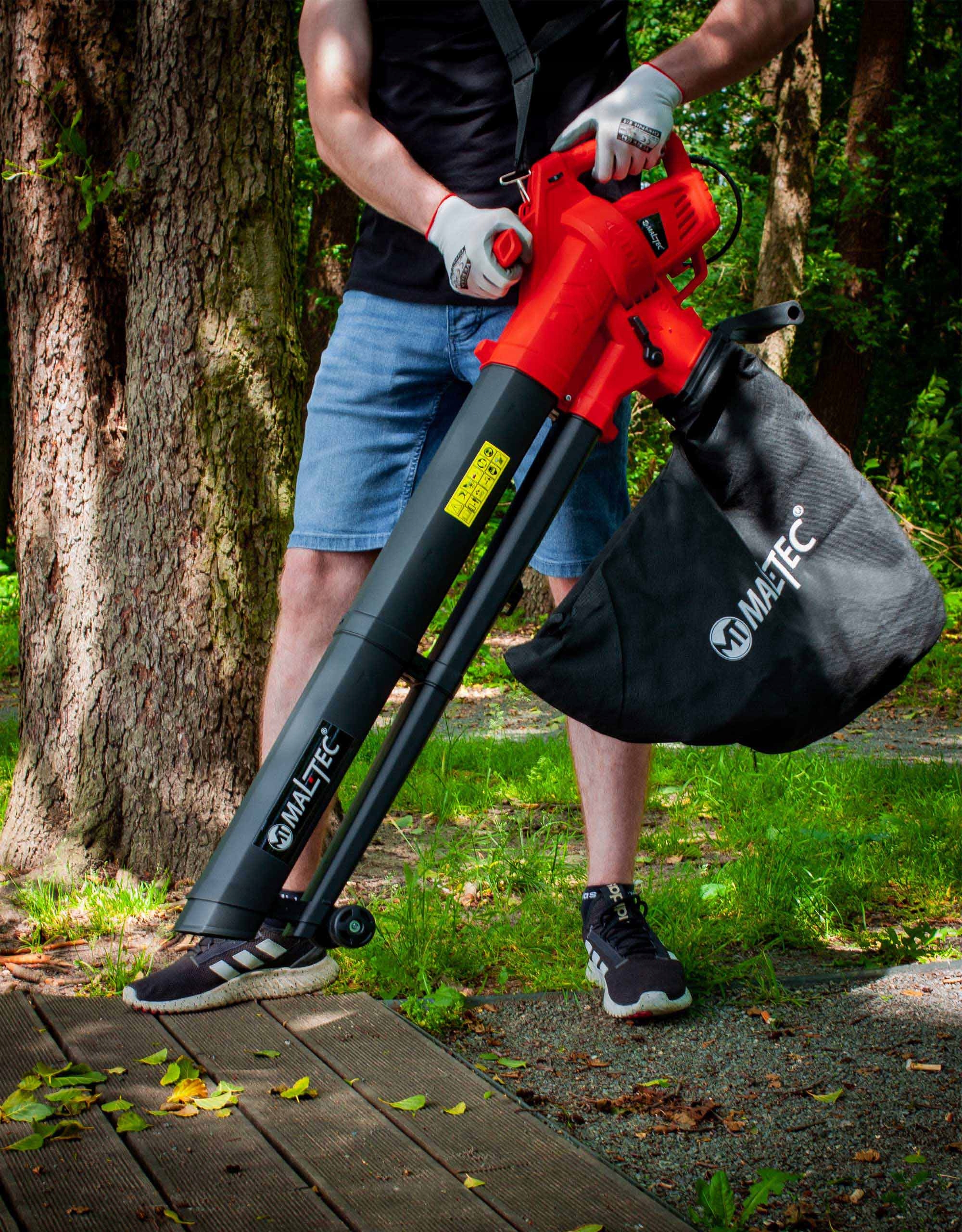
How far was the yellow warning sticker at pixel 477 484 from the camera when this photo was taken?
6.55ft

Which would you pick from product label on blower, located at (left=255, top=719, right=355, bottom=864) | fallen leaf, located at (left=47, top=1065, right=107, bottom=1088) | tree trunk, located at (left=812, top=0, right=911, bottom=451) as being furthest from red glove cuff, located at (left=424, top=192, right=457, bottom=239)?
tree trunk, located at (left=812, top=0, right=911, bottom=451)

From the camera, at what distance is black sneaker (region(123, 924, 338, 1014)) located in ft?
7.70

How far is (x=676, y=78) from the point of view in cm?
222

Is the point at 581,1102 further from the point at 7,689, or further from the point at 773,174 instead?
the point at 773,174

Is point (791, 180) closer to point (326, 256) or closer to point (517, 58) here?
point (326, 256)

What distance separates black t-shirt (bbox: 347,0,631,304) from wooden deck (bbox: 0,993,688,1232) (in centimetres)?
149

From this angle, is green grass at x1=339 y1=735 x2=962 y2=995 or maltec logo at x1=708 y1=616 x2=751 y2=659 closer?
maltec logo at x1=708 y1=616 x2=751 y2=659

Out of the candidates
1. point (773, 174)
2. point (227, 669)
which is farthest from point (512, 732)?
point (773, 174)

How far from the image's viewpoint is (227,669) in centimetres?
324

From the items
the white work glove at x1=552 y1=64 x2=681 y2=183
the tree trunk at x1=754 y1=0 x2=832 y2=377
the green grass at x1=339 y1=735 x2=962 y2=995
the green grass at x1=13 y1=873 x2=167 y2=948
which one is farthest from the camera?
the tree trunk at x1=754 y1=0 x2=832 y2=377

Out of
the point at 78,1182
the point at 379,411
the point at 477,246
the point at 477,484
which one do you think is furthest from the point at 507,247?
the point at 78,1182

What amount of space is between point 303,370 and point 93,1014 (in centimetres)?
188

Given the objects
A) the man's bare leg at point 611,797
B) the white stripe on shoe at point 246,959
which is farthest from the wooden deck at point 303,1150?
the man's bare leg at point 611,797

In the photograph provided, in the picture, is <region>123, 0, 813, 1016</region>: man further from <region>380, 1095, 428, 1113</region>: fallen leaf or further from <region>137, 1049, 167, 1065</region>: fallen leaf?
<region>380, 1095, 428, 1113</region>: fallen leaf
